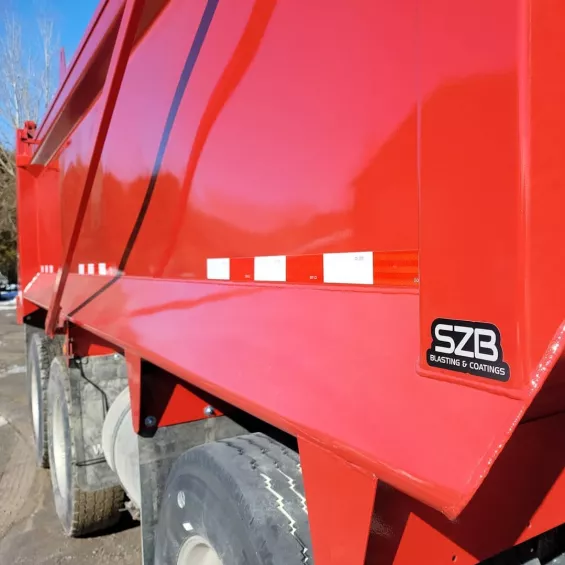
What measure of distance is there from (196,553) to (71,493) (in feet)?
6.40

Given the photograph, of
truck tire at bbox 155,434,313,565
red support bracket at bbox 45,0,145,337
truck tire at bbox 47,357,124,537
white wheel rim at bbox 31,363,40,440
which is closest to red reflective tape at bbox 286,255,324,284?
truck tire at bbox 155,434,313,565

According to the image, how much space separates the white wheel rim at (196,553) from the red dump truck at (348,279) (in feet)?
0.04

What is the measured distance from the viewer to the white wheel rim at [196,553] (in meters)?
1.54

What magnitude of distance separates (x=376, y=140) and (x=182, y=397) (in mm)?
1289

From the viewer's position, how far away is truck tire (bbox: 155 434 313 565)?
1.22 metres

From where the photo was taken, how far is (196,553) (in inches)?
63.5

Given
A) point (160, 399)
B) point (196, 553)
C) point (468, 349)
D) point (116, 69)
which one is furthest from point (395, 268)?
point (116, 69)

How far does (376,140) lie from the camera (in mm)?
1024

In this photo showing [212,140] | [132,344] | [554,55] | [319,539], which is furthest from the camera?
[132,344]

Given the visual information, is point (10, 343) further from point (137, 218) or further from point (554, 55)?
point (554, 55)

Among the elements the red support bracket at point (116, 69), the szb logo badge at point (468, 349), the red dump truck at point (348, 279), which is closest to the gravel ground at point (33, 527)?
the red dump truck at point (348, 279)

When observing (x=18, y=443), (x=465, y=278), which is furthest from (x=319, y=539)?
(x=18, y=443)

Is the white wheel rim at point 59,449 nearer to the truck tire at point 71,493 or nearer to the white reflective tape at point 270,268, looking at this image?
the truck tire at point 71,493

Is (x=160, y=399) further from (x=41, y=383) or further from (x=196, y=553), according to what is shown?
(x=41, y=383)
